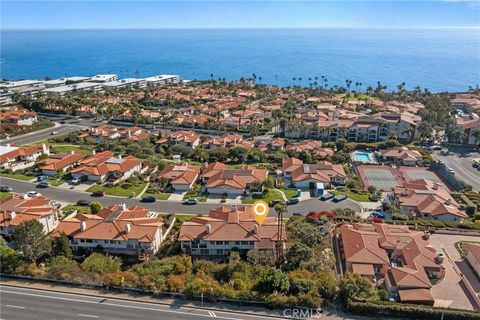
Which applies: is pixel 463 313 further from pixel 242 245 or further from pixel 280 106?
pixel 280 106

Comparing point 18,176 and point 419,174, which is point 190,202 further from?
point 419,174

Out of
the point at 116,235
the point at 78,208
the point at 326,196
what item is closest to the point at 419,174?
the point at 326,196

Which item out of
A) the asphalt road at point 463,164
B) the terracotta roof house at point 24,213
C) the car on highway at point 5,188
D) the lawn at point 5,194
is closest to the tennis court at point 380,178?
the asphalt road at point 463,164

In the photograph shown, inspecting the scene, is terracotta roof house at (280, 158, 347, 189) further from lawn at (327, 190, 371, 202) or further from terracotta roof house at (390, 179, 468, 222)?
terracotta roof house at (390, 179, 468, 222)

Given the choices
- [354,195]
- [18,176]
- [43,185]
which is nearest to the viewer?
[354,195]

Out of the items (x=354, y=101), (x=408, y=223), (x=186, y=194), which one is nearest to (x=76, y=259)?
(x=186, y=194)

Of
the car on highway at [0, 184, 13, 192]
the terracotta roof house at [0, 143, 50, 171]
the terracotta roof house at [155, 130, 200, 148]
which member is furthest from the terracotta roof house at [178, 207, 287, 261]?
the terracotta roof house at [0, 143, 50, 171]
